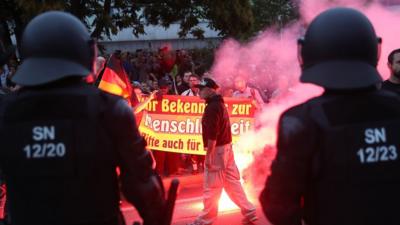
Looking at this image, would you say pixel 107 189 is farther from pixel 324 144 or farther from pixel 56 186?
pixel 324 144

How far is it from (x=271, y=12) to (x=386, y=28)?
14.0m

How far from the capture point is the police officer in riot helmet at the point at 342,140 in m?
2.62

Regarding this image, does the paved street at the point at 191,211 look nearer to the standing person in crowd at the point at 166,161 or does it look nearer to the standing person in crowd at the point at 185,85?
the standing person in crowd at the point at 166,161

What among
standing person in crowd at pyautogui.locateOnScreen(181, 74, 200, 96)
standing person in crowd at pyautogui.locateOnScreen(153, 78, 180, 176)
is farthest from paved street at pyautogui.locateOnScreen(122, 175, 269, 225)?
standing person in crowd at pyautogui.locateOnScreen(181, 74, 200, 96)

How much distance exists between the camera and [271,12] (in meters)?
23.0

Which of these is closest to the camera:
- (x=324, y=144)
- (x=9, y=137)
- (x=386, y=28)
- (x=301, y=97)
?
(x=324, y=144)

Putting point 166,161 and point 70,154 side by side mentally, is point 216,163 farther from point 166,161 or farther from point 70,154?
point 70,154

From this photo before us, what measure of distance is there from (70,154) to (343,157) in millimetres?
1174

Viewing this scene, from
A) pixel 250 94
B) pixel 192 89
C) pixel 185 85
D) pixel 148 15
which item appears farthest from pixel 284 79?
pixel 148 15

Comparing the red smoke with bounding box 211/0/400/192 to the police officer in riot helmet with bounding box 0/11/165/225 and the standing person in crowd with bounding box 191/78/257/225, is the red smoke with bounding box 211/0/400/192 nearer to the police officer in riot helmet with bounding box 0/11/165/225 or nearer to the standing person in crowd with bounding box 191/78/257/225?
the standing person in crowd with bounding box 191/78/257/225

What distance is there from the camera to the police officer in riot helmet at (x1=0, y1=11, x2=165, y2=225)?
2730mm

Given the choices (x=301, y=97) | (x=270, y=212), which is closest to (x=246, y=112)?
(x=301, y=97)

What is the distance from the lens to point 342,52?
8.84ft

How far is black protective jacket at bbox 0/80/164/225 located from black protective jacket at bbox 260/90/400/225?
67 centimetres
